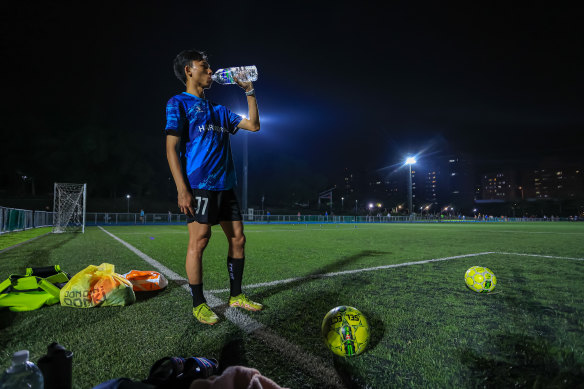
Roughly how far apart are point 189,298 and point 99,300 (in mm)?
852

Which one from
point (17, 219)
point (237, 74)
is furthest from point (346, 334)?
point (17, 219)

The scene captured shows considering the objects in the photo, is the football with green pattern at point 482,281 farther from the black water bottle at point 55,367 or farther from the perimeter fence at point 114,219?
the perimeter fence at point 114,219

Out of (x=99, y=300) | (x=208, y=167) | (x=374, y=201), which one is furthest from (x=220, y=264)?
(x=374, y=201)

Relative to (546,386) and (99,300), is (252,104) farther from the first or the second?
(546,386)

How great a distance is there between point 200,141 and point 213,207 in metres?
0.65

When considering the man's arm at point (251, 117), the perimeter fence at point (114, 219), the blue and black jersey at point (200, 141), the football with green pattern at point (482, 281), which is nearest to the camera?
the blue and black jersey at point (200, 141)

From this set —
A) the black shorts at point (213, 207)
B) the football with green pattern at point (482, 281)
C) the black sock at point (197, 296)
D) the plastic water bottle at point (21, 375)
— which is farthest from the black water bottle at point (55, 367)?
the football with green pattern at point (482, 281)

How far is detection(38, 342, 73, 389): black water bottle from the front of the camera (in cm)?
117

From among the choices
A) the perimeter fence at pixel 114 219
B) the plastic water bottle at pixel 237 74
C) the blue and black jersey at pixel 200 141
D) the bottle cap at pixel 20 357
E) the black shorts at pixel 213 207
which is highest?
the plastic water bottle at pixel 237 74

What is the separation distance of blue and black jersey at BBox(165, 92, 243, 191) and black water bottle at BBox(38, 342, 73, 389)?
164 cm

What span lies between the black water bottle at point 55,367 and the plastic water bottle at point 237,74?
2.64 m

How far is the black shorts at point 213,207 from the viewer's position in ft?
8.64

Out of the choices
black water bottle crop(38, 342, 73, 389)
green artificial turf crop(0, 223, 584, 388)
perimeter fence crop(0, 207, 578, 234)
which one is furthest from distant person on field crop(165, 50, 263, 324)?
perimeter fence crop(0, 207, 578, 234)

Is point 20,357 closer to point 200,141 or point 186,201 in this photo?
point 186,201
